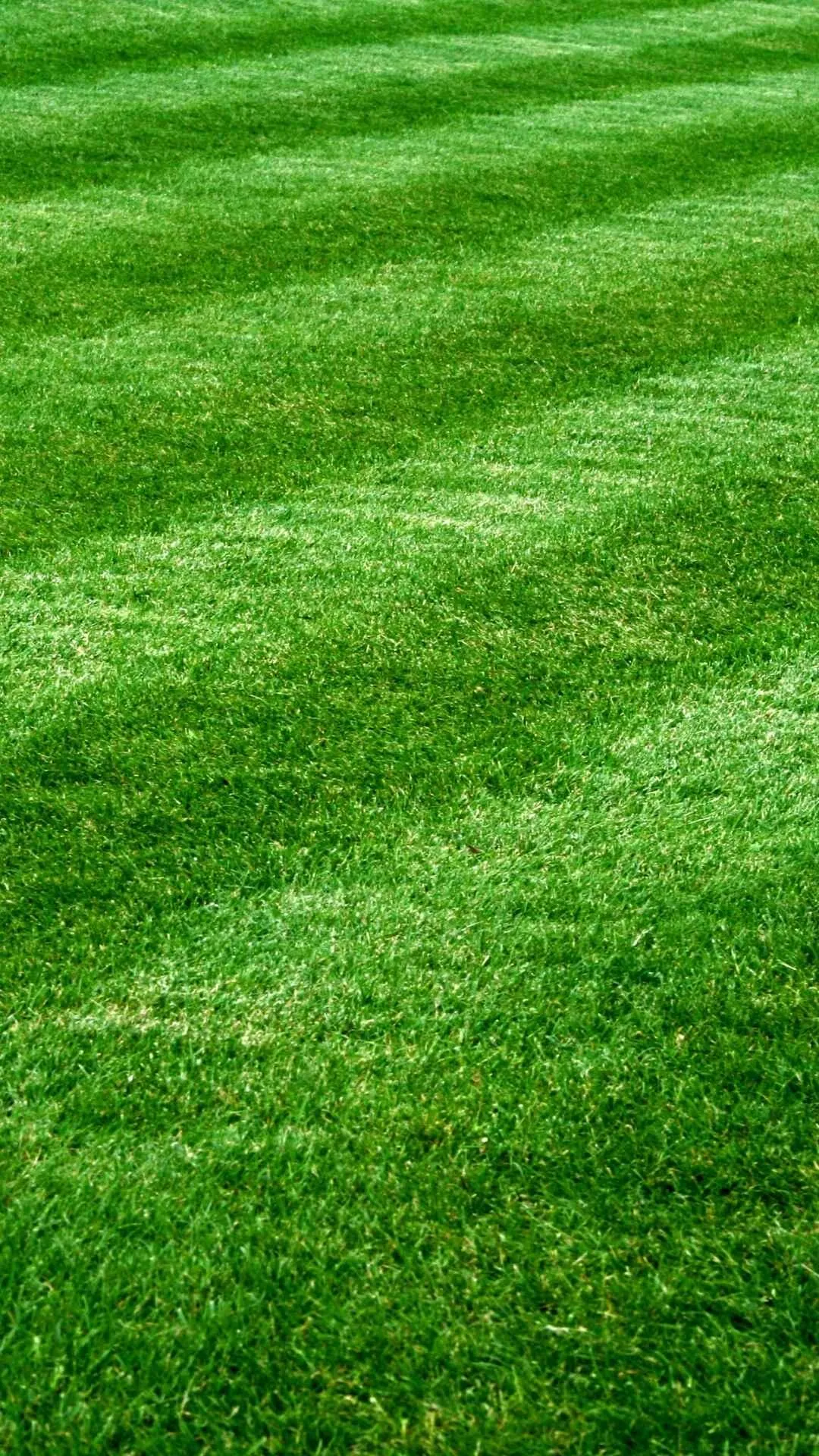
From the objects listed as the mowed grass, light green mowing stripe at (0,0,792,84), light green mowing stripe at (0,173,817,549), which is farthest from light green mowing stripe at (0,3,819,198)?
light green mowing stripe at (0,173,817,549)

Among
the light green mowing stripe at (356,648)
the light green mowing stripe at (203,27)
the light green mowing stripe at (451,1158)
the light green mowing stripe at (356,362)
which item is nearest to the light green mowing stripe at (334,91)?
the light green mowing stripe at (203,27)

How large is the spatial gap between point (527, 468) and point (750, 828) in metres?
2.42

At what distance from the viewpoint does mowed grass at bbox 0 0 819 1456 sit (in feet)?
6.85

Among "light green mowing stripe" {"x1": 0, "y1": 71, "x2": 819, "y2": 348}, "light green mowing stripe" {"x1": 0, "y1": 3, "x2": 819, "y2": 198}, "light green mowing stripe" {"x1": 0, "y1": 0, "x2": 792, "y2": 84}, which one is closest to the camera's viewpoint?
"light green mowing stripe" {"x1": 0, "y1": 71, "x2": 819, "y2": 348}

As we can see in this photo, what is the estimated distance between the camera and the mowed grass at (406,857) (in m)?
2.09

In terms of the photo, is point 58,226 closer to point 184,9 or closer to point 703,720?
point 703,720

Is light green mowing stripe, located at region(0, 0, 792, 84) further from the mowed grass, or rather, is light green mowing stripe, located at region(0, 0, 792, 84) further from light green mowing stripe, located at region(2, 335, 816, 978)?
light green mowing stripe, located at region(2, 335, 816, 978)

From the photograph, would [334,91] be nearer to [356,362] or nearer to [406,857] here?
[356,362]

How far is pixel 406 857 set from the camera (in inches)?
125

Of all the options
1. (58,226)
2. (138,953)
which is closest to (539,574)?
(138,953)

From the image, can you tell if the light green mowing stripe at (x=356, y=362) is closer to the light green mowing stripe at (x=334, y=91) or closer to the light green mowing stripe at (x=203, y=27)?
the light green mowing stripe at (x=334, y=91)

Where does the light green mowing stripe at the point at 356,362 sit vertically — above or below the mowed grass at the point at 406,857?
above

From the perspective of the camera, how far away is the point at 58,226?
26.3ft

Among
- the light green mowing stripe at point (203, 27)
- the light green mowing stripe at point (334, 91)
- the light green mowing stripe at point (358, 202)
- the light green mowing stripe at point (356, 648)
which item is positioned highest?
the light green mowing stripe at point (203, 27)
